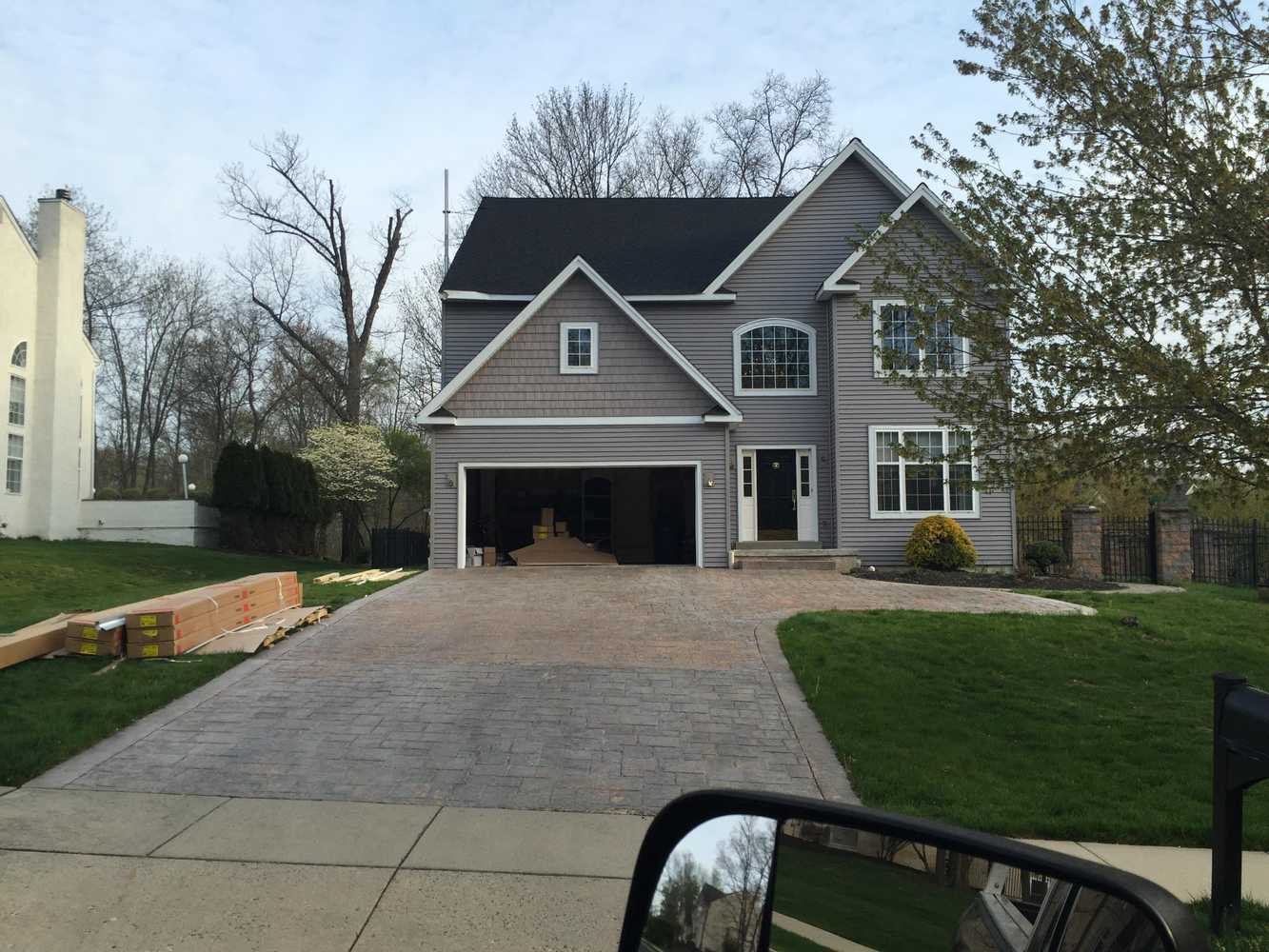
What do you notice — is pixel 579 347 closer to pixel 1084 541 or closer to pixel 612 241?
pixel 612 241

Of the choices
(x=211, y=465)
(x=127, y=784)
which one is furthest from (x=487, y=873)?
(x=211, y=465)

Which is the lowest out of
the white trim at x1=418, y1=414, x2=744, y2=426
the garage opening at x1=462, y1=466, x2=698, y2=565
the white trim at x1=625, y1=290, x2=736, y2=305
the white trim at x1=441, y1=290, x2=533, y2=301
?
the garage opening at x1=462, y1=466, x2=698, y2=565

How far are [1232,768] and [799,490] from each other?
59.1 ft

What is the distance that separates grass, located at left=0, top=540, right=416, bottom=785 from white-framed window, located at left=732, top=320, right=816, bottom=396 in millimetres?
9775

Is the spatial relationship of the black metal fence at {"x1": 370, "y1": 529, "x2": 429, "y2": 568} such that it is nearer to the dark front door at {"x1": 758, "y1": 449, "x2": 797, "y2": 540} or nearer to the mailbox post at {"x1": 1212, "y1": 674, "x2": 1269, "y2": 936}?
the dark front door at {"x1": 758, "y1": 449, "x2": 797, "y2": 540}

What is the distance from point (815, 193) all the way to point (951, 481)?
A: 1405 centimetres

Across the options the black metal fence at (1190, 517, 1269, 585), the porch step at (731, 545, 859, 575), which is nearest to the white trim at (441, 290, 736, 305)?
the porch step at (731, 545, 859, 575)

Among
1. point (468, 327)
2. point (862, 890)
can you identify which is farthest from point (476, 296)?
point (862, 890)

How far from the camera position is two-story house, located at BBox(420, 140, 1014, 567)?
19.7 metres

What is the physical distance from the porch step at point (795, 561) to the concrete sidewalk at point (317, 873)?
13989mm

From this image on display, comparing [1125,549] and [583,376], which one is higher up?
[583,376]

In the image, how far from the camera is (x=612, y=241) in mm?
24281

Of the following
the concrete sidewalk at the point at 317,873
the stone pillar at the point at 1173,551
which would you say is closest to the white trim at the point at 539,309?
the stone pillar at the point at 1173,551

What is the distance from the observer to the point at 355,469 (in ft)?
100
